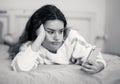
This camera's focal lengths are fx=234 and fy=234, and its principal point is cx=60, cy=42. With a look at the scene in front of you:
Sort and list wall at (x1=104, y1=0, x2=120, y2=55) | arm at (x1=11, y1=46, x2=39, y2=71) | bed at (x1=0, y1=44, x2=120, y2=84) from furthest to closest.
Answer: wall at (x1=104, y1=0, x2=120, y2=55) → arm at (x1=11, y1=46, x2=39, y2=71) → bed at (x1=0, y1=44, x2=120, y2=84)

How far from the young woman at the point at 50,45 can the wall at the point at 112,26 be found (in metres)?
1.03

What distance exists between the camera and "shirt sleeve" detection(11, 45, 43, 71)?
34.0 inches

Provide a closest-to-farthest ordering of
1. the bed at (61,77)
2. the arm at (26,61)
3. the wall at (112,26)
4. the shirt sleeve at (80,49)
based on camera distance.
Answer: the bed at (61,77)
the arm at (26,61)
the shirt sleeve at (80,49)
the wall at (112,26)

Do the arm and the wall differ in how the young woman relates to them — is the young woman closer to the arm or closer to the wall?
the arm

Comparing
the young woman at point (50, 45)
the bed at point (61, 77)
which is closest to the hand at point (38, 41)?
the young woman at point (50, 45)

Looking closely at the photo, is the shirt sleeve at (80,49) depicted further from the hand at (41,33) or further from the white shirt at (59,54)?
the hand at (41,33)

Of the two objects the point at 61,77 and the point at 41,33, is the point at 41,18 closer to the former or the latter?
the point at 41,33

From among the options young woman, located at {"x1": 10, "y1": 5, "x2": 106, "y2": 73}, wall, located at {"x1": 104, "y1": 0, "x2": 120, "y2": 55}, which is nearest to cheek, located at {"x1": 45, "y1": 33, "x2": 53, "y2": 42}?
young woman, located at {"x1": 10, "y1": 5, "x2": 106, "y2": 73}

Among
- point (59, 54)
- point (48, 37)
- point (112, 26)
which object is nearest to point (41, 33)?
point (48, 37)

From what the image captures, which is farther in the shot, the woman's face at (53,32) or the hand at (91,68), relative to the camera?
the woman's face at (53,32)

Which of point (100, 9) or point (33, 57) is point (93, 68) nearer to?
point (33, 57)

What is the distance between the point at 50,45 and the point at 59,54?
69 millimetres

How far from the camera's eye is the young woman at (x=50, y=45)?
2.96 feet

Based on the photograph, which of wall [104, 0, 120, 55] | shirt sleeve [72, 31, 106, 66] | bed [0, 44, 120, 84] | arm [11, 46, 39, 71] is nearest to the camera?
bed [0, 44, 120, 84]
